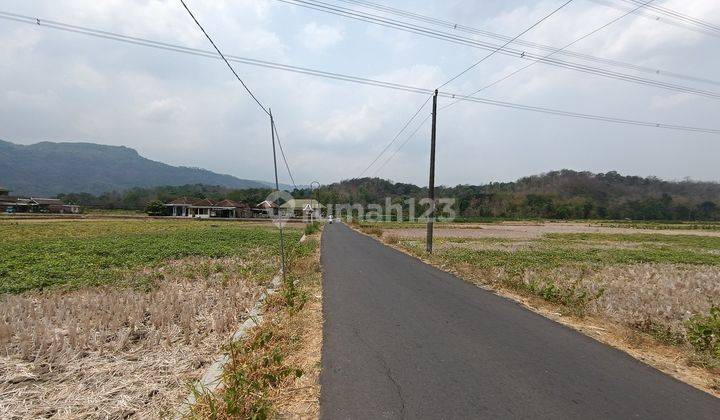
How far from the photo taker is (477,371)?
5.03 m

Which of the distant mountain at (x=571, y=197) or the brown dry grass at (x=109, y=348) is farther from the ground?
the distant mountain at (x=571, y=197)

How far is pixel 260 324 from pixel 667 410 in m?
5.93

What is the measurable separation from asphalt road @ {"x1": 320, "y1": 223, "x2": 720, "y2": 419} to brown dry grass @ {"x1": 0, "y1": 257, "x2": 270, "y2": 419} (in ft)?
6.63

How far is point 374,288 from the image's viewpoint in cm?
1068

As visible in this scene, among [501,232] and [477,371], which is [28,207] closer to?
[501,232]

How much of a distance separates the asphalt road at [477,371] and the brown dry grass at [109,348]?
6.63 feet

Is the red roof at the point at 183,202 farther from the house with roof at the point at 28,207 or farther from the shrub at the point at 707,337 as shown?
the shrub at the point at 707,337

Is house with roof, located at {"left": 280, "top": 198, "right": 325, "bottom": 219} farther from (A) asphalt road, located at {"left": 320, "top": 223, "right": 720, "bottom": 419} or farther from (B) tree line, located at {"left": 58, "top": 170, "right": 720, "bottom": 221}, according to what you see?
(A) asphalt road, located at {"left": 320, "top": 223, "right": 720, "bottom": 419}

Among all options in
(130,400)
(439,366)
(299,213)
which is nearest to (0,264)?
(130,400)

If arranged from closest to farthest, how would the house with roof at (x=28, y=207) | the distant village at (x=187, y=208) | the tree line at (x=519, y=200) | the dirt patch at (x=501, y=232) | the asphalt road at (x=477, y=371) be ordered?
Result: the asphalt road at (x=477, y=371) < the dirt patch at (x=501, y=232) < the distant village at (x=187, y=208) < the house with roof at (x=28, y=207) < the tree line at (x=519, y=200)

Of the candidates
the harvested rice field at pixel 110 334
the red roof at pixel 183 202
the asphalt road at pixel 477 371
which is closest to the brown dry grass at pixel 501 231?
the harvested rice field at pixel 110 334

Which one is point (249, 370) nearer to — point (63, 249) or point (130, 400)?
point (130, 400)

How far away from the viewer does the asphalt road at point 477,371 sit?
409 cm

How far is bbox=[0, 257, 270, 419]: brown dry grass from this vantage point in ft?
14.1
